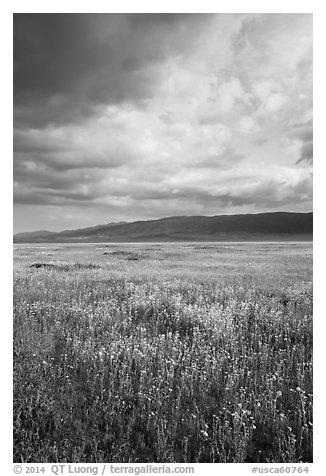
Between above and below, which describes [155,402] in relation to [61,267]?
below

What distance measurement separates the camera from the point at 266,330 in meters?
6.68

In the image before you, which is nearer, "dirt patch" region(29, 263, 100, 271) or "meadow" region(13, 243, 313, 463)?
"meadow" region(13, 243, 313, 463)

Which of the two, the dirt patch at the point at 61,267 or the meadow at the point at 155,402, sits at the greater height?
the dirt patch at the point at 61,267

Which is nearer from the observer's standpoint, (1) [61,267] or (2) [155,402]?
(2) [155,402]

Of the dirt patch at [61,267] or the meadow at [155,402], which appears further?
the dirt patch at [61,267]

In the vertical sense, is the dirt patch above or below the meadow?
above
